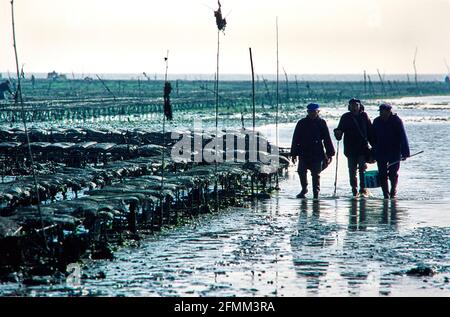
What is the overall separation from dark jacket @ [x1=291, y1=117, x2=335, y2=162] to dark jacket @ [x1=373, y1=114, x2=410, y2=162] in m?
0.89

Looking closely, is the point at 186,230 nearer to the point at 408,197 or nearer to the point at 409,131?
the point at 408,197

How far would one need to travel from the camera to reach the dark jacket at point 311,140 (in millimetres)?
19234

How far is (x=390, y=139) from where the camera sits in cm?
1925

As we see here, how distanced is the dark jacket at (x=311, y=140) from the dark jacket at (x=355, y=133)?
0.44 meters

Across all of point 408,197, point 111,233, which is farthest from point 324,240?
point 408,197

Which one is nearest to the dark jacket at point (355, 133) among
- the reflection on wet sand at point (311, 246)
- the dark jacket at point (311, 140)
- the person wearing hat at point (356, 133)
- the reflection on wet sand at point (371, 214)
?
the person wearing hat at point (356, 133)

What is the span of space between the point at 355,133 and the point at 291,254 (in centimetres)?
624

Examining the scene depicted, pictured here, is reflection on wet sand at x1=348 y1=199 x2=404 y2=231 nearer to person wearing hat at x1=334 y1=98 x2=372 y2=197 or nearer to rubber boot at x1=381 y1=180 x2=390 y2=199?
rubber boot at x1=381 y1=180 x2=390 y2=199

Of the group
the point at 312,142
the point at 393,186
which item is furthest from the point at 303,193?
the point at 393,186

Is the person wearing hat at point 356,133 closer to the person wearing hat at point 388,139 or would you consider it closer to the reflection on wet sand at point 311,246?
the person wearing hat at point 388,139

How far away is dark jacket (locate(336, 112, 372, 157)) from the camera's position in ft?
63.9

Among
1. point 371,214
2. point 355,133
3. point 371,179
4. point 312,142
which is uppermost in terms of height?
point 355,133

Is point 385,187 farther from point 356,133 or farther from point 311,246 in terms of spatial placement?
point 311,246
